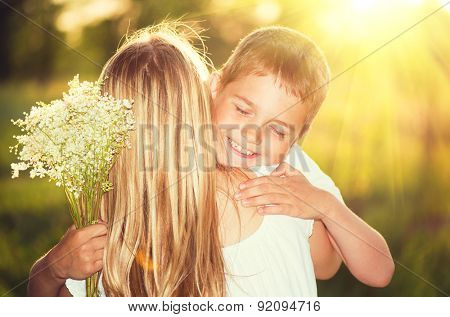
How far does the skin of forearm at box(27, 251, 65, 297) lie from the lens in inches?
92.5

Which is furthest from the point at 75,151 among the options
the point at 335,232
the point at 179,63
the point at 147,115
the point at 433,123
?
the point at 433,123

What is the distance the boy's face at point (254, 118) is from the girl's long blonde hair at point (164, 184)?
27 cm

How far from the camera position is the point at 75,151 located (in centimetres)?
205

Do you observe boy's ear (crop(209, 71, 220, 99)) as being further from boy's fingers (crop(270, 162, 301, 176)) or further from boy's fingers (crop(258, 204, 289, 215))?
boy's fingers (crop(258, 204, 289, 215))

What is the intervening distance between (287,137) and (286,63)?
348 mm

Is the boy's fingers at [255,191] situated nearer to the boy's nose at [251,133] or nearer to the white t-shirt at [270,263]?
the white t-shirt at [270,263]

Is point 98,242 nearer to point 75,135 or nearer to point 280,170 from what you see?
point 75,135

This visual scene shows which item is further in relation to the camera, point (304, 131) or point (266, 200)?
point (304, 131)

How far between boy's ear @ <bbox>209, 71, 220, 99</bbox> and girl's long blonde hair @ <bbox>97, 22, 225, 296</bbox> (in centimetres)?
40

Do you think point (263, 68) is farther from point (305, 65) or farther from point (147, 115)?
point (147, 115)

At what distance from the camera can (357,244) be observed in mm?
2568

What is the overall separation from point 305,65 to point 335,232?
2.64 feet

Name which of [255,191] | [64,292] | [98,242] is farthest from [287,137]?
[64,292]

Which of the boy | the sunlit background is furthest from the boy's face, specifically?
the sunlit background
